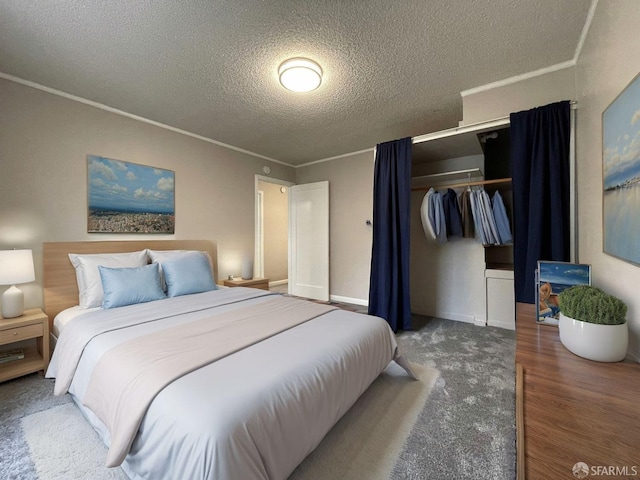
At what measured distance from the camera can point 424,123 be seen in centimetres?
334

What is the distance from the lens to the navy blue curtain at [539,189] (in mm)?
2111

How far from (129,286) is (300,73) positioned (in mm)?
2348

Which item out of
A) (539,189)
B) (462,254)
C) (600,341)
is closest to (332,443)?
(600,341)

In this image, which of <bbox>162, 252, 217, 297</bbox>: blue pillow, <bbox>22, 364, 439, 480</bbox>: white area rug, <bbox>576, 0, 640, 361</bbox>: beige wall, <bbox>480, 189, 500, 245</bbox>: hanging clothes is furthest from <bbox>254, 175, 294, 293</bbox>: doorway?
<bbox>576, 0, 640, 361</bbox>: beige wall

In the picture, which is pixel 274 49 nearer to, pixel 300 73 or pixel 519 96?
pixel 300 73

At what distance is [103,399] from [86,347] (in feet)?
1.69

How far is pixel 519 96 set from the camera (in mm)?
2420

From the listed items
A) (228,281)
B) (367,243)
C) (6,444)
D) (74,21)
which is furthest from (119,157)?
(367,243)

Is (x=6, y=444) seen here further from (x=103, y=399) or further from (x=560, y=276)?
(x=560, y=276)

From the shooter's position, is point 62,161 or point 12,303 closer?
point 12,303

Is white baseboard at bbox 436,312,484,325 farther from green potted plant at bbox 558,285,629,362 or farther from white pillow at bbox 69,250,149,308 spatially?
white pillow at bbox 69,250,149,308

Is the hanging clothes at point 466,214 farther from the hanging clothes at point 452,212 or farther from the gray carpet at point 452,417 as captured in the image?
the gray carpet at point 452,417

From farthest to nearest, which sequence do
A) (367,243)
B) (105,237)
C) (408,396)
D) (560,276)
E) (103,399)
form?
(367,243), (105,237), (408,396), (560,276), (103,399)

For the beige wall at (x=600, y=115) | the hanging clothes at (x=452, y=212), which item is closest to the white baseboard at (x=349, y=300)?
the hanging clothes at (x=452, y=212)
